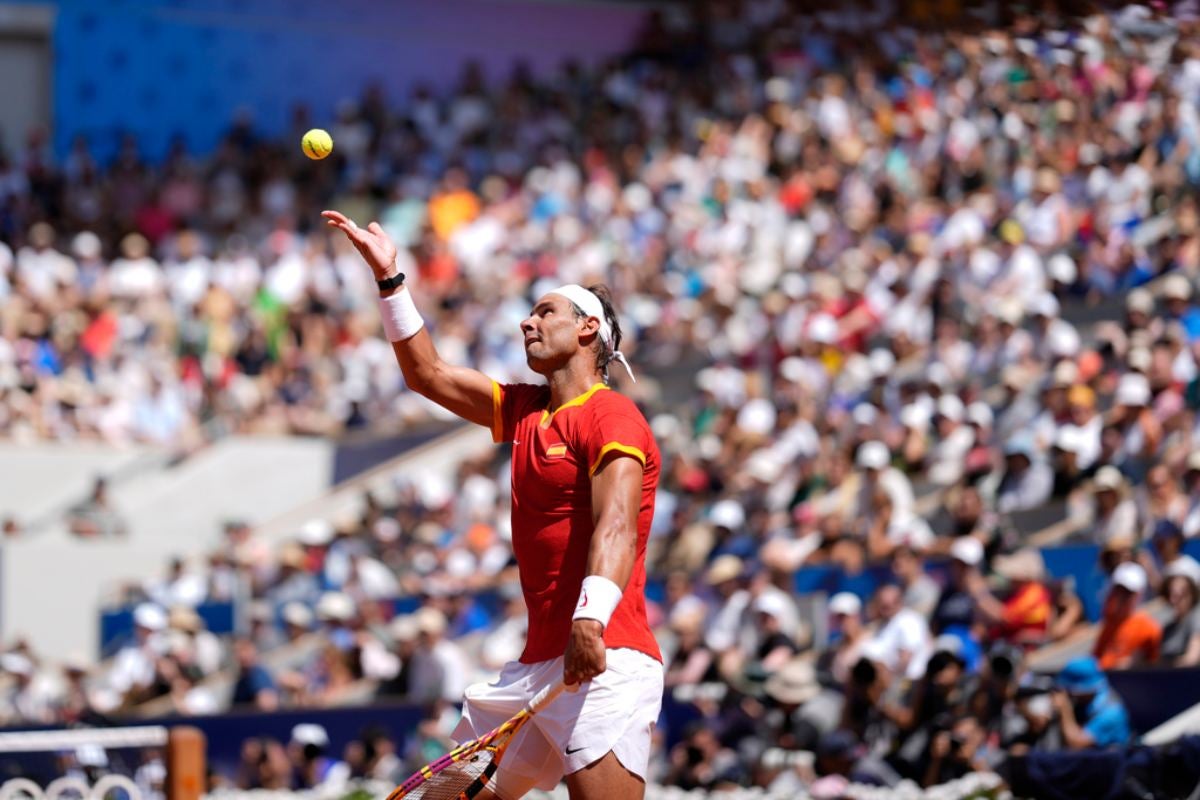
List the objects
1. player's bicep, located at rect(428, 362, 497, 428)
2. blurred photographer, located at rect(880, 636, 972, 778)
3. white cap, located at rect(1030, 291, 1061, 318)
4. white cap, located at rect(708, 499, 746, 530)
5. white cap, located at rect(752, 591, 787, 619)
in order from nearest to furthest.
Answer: player's bicep, located at rect(428, 362, 497, 428) < blurred photographer, located at rect(880, 636, 972, 778) < white cap, located at rect(752, 591, 787, 619) < white cap, located at rect(708, 499, 746, 530) < white cap, located at rect(1030, 291, 1061, 318)

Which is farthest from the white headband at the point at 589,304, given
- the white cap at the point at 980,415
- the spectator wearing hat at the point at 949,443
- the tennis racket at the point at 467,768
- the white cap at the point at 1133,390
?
the white cap at the point at 980,415

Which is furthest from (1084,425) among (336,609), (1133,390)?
(336,609)

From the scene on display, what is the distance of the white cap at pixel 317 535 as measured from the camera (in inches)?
697

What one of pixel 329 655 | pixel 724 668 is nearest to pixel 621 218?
pixel 329 655

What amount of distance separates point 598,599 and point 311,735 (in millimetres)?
7436

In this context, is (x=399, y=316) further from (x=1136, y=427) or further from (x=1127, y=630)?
(x=1136, y=427)

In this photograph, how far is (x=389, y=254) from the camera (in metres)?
6.81

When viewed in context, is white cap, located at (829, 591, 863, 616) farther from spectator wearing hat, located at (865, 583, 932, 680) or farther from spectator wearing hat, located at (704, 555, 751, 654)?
spectator wearing hat, located at (704, 555, 751, 654)

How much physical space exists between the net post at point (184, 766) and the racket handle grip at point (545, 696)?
165 inches

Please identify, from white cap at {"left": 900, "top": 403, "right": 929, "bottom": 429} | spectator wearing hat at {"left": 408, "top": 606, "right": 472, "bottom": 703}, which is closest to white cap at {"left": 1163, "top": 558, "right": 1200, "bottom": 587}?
white cap at {"left": 900, "top": 403, "right": 929, "bottom": 429}

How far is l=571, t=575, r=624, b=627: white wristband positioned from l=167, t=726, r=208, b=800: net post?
180 inches

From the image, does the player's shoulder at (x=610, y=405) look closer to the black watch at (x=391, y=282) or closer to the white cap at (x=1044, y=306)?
the black watch at (x=391, y=282)

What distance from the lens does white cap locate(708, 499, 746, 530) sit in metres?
14.5

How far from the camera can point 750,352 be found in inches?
706
